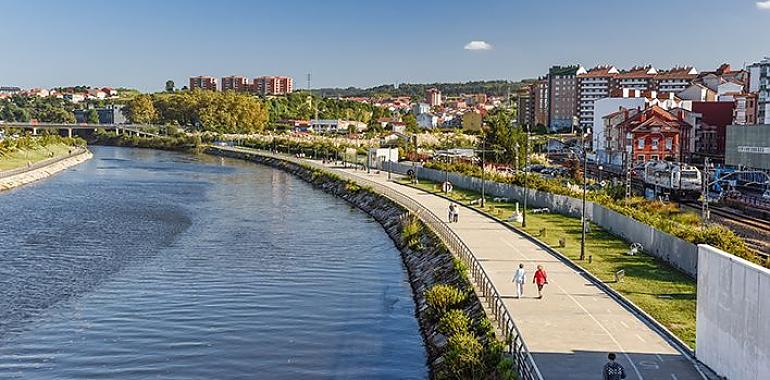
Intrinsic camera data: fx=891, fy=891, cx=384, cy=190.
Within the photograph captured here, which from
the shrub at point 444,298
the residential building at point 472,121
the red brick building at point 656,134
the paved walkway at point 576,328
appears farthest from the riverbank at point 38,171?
the residential building at point 472,121

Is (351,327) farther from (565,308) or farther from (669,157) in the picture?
(669,157)

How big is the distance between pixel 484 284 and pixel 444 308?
4.10 ft

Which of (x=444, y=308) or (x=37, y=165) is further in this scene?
(x=37, y=165)

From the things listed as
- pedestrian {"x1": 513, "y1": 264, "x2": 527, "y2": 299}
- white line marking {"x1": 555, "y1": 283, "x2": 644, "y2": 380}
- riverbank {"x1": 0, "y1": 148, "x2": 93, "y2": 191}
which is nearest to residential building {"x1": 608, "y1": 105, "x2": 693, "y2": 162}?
riverbank {"x1": 0, "y1": 148, "x2": 93, "y2": 191}

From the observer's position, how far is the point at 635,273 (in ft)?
86.3

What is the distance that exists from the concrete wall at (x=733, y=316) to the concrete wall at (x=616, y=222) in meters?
9.09

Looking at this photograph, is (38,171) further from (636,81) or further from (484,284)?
(636,81)

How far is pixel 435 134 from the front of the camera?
134 metres

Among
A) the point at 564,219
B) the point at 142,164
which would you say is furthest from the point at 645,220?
the point at 142,164

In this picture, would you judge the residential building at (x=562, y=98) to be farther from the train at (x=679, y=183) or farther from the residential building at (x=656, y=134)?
the train at (x=679, y=183)

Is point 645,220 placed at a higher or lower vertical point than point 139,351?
higher

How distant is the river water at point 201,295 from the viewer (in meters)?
21.5

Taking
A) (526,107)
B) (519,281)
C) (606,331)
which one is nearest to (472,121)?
(526,107)

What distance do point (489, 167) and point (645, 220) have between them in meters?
38.0
